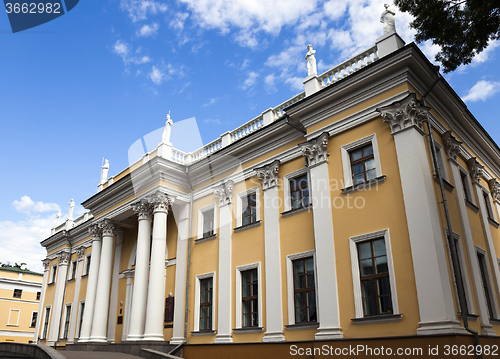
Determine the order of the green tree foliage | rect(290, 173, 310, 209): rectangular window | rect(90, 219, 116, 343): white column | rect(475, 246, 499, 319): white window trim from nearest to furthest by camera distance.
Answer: the green tree foliage
rect(475, 246, 499, 319): white window trim
rect(290, 173, 310, 209): rectangular window
rect(90, 219, 116, 343): white column

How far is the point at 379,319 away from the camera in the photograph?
11133 millimetres

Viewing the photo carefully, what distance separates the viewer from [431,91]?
13.7 meters

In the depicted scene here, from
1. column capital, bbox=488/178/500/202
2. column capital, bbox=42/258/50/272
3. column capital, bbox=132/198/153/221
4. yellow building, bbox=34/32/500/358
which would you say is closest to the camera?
yellow building, bbox=34/32/500/358

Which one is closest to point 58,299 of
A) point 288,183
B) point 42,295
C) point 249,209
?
point 42,295

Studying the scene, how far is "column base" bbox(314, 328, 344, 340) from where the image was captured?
1177 centimetres

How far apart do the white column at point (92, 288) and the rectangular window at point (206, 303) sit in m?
7.54

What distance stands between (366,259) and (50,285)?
27.7m

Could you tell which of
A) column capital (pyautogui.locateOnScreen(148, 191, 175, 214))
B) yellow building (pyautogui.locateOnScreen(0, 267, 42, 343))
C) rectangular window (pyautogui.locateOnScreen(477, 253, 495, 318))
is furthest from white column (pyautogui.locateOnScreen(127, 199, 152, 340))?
yellow building (pyautogui.locateOnScreen(0, 267, 42, 343))

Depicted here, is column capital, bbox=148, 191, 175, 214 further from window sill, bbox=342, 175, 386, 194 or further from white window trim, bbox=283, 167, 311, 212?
window sill, bbox=342, 175, 386, 194

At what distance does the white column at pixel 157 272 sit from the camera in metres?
17.4

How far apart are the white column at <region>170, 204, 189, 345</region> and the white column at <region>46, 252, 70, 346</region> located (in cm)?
1442

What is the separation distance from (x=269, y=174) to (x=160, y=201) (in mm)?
5955

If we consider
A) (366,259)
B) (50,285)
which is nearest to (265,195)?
(366,259)

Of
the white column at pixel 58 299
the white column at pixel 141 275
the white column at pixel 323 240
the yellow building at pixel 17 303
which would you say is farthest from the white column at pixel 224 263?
the yellow building at pixel 17 303
